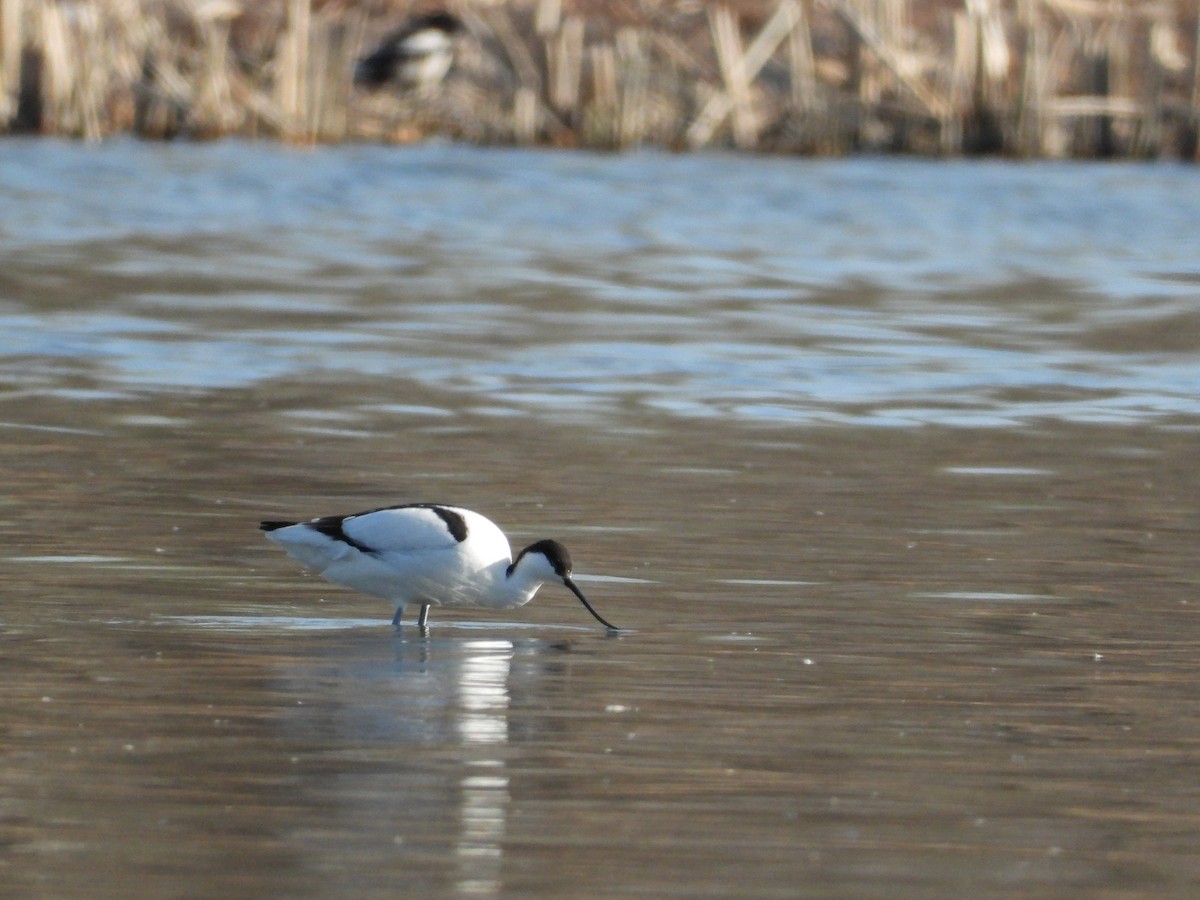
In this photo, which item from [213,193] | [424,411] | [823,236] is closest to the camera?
[424,411]

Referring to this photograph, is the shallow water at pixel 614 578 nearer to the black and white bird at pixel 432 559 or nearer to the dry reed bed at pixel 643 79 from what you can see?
the black and white bird at pixel 432 559

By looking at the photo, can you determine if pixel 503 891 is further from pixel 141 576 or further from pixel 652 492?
pixel 652 492

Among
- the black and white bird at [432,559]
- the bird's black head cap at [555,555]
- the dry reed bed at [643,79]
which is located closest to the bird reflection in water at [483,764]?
the black and white bird at [432,559]

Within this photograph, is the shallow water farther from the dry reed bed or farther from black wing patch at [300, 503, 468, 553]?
the dry reed bed

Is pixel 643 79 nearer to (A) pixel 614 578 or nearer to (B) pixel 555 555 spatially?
(A) pixel 614 578

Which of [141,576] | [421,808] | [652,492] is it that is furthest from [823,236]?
[421,808]

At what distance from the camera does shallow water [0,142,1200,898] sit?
5.94 m

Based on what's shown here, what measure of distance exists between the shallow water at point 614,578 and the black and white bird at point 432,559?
0.18m

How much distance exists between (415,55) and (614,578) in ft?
72.2

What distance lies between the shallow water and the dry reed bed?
7.06 metres

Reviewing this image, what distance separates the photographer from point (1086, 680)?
7.84m

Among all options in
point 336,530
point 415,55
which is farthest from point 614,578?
point 415,55

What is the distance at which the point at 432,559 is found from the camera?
27.6 ft

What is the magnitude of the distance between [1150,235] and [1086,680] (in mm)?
17612
